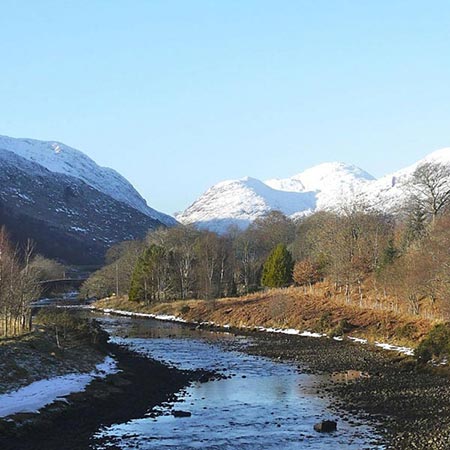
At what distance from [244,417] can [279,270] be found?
78.2 m

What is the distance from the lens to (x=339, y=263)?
3632 inches

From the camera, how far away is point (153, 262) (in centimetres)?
12194

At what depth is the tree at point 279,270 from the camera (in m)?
111

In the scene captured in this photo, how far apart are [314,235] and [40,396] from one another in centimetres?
9195

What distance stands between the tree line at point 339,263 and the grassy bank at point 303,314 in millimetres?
2703

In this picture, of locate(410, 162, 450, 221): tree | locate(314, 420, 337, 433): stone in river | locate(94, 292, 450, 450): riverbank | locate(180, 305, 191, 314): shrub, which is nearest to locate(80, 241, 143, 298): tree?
locate(180, 305, 191, 314): shrub

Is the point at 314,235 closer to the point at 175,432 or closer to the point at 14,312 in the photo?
the point at 14,312

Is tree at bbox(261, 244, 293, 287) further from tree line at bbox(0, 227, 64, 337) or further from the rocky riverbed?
tree line at bbox(0, 227, 64, 337)

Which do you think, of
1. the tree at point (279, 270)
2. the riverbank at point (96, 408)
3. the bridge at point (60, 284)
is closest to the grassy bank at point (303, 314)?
the tree at point (279, 270)

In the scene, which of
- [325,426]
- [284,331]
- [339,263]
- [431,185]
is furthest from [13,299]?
[431,185]

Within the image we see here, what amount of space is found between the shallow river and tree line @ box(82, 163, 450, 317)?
2404 centimetres

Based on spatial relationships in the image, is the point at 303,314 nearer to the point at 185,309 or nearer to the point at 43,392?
the point at 185,309

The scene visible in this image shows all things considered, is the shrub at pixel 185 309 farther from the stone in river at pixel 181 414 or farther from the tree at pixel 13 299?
the stone in river at pixel 181 414

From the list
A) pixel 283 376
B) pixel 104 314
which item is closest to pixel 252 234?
pixel 104 314
